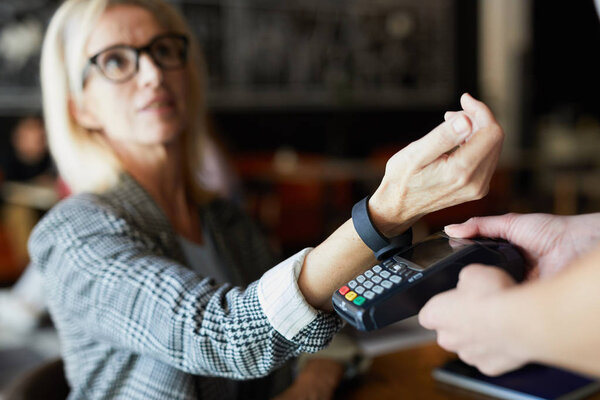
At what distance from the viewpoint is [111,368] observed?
3.14 ft

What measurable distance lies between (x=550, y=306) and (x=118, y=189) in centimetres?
78

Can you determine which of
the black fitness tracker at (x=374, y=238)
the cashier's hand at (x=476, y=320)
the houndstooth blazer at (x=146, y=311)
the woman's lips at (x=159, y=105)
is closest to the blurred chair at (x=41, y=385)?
the houndstooth blazer at (x=146, y=311)

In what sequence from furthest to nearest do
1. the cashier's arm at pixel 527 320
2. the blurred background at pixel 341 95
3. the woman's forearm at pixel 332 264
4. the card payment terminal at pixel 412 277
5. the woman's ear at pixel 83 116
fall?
the blurred background at pixel 341 95 → the woman's ear at pixel 83 116 → the woman's forearm at pixel 332 264 → the card payment terminal at pixel 412 277 → the cashier's arm at pixel 527 320

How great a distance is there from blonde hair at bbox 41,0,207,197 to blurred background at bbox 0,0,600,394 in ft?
6.11

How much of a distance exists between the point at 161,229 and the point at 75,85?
278 mm

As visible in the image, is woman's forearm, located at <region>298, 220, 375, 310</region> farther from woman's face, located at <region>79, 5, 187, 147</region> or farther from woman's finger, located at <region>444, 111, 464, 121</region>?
woman's face, located at <region>79, 5, 187, 147</region>

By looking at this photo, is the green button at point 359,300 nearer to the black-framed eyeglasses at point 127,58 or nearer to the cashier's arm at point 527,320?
the cashier's arm at point 527,320

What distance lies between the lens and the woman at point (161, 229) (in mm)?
633

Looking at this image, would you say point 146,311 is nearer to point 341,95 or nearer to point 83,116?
point 83,116

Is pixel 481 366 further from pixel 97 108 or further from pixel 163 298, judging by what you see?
pixel 97 108

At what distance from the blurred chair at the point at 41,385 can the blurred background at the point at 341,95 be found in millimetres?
1965

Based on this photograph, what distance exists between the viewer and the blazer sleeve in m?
0.72

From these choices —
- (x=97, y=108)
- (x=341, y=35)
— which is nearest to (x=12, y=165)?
(x=341, y=35)

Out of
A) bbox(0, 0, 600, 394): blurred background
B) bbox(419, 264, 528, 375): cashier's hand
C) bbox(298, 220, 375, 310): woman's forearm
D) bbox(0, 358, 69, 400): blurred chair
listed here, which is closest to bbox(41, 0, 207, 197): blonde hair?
bbox(0, 358, 69, 400): blurred chair
